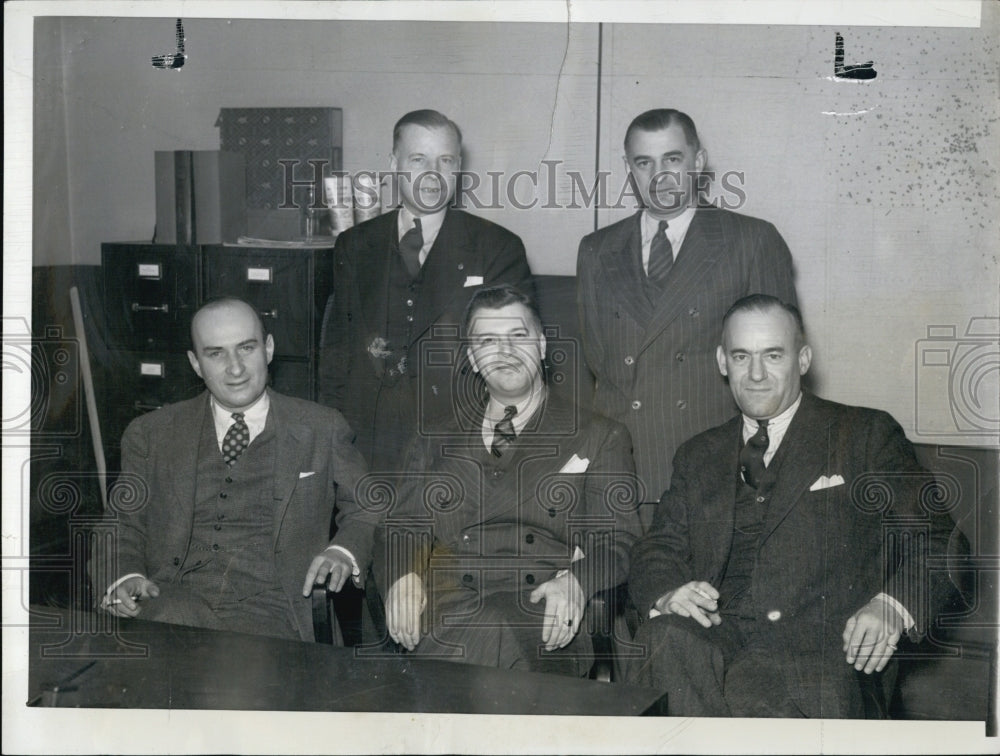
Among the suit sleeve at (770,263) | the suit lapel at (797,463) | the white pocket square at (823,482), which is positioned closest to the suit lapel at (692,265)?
the suit sleeve at (770,263)

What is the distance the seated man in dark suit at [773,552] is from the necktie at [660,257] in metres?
0.24

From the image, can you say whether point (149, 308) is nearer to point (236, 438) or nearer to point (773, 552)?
point (236, 438)

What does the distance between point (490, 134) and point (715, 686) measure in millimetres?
1825

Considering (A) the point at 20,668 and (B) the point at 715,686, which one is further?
(A) the point at 20,668

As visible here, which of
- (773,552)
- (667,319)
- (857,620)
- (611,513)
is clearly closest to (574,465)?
(611,513)

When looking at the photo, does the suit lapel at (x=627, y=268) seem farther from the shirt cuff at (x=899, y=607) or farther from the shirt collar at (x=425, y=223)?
the shirt cuff at (x=899, y=607)

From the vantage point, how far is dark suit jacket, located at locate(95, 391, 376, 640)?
3.21 m

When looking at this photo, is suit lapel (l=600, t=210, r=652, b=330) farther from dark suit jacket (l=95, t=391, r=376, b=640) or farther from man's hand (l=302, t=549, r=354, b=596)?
man's hand (l=302, t=549, r=354, b=596)

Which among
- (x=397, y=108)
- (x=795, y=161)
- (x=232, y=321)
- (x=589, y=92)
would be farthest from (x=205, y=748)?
(x=795, y=161)

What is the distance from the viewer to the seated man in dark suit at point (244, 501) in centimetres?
320

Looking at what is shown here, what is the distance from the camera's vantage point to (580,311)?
126 inches

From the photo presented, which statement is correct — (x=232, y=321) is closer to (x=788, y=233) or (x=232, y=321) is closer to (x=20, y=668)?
(x=20, y=668)

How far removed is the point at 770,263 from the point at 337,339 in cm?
138

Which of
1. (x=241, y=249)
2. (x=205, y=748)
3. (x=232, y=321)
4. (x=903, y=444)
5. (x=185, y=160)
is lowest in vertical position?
(x=205, y=748)
